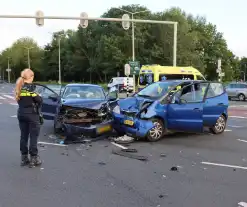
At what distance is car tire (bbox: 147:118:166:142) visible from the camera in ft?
28.6

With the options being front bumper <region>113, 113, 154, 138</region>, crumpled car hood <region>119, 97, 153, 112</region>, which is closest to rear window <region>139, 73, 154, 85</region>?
crumpled car hood <region>119, 97, 153, 112</region>

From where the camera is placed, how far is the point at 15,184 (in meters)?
5.13

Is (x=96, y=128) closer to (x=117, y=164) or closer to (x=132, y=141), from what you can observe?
(x=132, y=141)

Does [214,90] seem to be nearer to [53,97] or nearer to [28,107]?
[53,97]

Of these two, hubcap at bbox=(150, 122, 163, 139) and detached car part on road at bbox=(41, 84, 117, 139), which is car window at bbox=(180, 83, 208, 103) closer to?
hubcap at bbox=(150, 122, 163, 139)

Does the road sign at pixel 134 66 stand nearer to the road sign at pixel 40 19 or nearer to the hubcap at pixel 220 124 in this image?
the road sign at pixel 40 19

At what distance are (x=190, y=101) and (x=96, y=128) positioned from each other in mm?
2809

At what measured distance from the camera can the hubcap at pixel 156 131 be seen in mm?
8734

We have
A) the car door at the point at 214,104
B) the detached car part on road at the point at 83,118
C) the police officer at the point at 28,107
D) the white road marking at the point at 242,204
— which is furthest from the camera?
the car door at the point at 214,104

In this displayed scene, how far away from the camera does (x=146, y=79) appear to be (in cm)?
2292

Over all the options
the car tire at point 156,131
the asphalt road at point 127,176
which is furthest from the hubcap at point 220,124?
the car tire at point 156,131

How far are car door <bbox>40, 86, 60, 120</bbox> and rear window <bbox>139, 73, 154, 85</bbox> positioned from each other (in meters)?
12.6

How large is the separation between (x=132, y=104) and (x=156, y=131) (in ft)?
3.23

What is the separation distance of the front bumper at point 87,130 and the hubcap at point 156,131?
1.17 metres
